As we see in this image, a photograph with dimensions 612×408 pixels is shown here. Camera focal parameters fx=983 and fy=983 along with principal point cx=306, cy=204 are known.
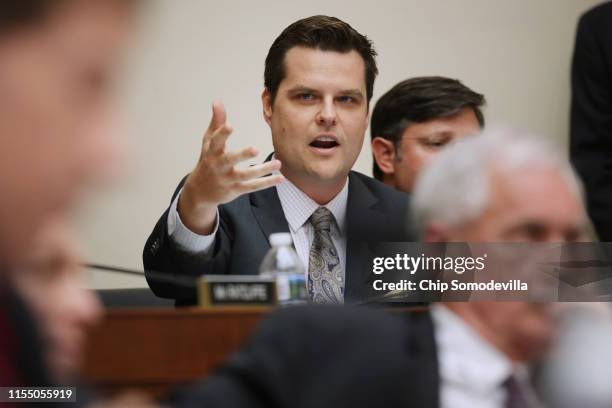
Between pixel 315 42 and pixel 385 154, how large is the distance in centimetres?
48

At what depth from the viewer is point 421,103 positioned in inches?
114

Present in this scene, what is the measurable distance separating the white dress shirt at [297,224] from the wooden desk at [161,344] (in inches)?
27.2

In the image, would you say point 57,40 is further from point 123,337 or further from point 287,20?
point 287,20

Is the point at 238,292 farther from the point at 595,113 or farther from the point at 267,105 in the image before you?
the point at 595,113


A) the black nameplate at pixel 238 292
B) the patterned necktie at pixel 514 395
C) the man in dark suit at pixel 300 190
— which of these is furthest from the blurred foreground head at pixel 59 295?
the man in dark suit at pixel 300 190

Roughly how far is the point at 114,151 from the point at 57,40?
0.29ft

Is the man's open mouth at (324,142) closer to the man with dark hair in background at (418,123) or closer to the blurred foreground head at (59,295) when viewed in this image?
the man with dark hair in background at (418,123)

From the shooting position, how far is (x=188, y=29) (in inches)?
131

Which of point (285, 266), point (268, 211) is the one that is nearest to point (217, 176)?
point (285, 266)

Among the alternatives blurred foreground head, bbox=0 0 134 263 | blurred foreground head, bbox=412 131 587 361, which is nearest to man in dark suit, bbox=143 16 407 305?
blurred foreground head, bbox=412 131 587 361

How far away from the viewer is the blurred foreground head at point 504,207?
1.25m

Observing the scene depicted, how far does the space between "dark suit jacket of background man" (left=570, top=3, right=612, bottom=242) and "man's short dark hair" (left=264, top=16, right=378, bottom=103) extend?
0.91m

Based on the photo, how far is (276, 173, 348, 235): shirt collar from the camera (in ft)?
8.05

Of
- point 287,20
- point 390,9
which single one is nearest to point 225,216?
point 287,20
